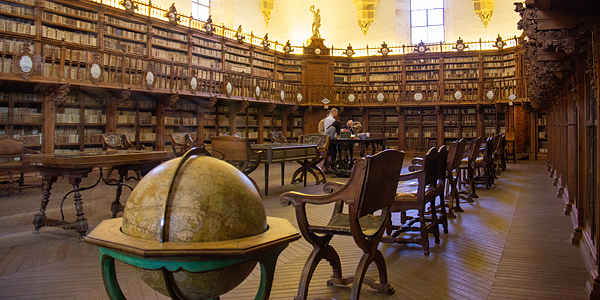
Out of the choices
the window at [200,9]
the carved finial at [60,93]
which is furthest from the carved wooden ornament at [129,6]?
the window at [200,9]

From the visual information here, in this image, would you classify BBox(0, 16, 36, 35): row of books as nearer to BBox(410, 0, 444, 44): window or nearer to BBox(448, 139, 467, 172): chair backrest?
BBox(448, 139, 467, 172): chair backrest

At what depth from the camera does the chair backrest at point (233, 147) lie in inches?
209

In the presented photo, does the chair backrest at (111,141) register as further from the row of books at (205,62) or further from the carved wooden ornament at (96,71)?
the row of books at (205,62)

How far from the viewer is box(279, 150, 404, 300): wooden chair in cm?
190

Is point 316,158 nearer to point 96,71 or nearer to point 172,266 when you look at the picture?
point 96,71

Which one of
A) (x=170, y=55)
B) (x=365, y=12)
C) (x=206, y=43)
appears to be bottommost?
(x=170, y=55)

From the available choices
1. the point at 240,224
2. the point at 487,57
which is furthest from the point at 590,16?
the point at 487,57

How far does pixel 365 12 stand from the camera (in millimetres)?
16281

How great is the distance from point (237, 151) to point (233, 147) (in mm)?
84

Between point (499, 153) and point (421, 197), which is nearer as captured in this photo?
point (421, 197)

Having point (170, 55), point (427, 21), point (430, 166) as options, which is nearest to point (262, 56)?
point (170, 55)

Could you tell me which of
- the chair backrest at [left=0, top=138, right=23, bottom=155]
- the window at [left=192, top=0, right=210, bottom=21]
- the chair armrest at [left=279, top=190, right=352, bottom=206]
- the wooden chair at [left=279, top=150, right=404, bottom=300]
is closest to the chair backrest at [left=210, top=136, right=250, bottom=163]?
the chair backrest at [left=0, top=138, right=23, bottom=155]

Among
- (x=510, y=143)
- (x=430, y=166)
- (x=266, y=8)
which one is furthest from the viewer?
(x=266, y=8)

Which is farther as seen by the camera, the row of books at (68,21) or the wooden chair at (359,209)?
the row of books at (68,21)
